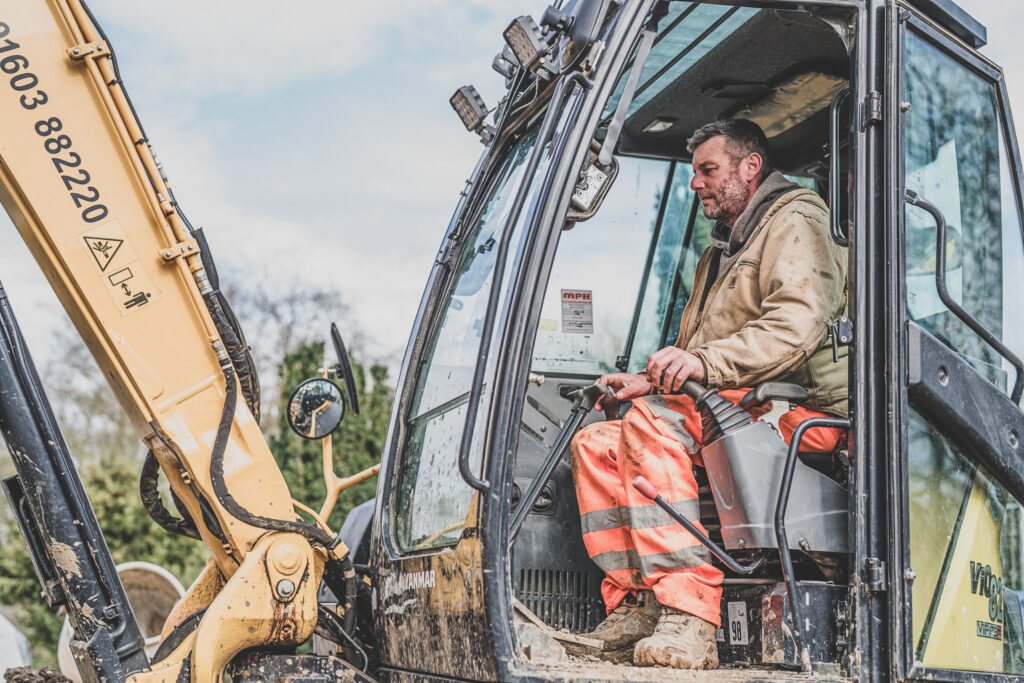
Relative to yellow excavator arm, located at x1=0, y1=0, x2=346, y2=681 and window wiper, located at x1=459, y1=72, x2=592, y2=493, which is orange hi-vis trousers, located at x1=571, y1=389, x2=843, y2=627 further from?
yellow excavator arm, located at x1=0, y1=0, x2=346, y2=681

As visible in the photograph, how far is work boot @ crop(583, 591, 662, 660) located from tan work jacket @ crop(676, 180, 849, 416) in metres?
0.63

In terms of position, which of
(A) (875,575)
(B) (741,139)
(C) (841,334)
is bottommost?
(A) (875,575)

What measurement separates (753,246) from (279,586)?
1694 millimetres

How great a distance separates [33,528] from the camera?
9.36ft

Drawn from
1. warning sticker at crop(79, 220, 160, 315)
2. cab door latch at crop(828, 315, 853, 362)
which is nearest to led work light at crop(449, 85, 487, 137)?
warning sticker at crop(79, 220, 160, 315)

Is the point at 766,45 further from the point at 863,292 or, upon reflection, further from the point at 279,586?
the point at 279,586

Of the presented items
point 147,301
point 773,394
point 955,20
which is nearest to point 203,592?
point 147,301

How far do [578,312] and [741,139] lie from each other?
964 millimetres

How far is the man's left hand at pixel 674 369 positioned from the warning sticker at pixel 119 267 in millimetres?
1437

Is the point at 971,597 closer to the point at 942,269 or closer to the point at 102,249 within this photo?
the point at 942,269

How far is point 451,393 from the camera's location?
9.77ft

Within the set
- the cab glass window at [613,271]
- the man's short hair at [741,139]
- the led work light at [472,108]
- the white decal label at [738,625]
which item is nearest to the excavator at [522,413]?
the white decal label at [738,625]

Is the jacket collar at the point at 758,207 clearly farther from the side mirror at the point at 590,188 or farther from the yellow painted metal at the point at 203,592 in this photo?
the yellow painted metal at the point at 203,592

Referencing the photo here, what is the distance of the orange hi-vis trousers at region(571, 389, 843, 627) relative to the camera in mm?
2609
